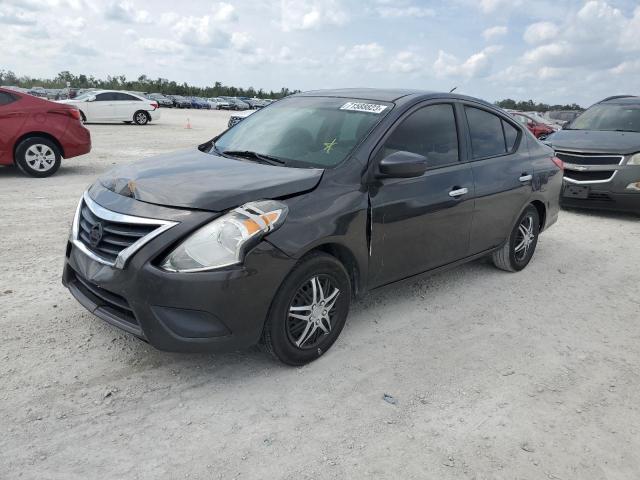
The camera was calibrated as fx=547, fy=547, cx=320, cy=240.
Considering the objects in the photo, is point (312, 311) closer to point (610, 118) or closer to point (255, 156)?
point (255, 156)

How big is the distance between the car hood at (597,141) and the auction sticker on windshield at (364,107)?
561 cm

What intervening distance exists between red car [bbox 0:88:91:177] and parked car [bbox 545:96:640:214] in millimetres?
8245

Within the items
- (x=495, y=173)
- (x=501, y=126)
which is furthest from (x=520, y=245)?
(x=501, y=126)

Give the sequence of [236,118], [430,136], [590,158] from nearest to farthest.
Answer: [430,136] < [590,158] < [236,118]

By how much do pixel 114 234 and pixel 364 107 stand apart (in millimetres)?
2065

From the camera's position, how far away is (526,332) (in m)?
4.18

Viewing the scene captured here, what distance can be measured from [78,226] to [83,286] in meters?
0.40

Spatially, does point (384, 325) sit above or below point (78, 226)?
below

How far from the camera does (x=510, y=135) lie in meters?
5.27

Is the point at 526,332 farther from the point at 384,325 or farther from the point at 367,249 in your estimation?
the point at 367,249

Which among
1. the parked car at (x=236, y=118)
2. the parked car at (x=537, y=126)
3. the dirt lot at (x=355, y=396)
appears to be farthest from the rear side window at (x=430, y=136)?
the parked car at (x=537, y=126)

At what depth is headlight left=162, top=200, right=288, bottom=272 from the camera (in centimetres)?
293

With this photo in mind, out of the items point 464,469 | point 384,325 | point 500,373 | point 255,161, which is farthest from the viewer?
point 384,325

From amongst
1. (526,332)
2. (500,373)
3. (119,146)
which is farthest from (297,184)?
(119,146)
